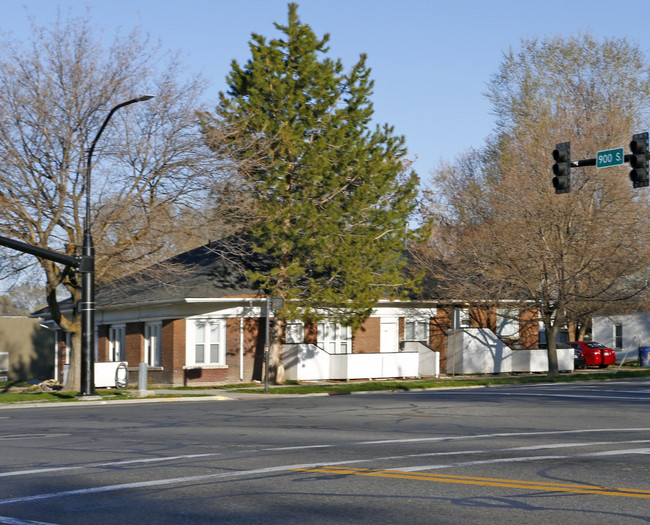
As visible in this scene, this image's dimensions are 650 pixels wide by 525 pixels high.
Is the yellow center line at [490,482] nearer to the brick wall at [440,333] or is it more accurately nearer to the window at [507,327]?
the brick wall at [440,333]

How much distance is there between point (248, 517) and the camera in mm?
7773

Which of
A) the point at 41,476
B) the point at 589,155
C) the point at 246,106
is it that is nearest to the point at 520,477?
the point at 41,476

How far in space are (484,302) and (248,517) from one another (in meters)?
32.3

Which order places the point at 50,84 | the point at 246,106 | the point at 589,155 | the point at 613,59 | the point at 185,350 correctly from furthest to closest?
the point at 613,59 < the point at 589,155 < the point at 185,350 < the point at 246,106 < the point at 50,84

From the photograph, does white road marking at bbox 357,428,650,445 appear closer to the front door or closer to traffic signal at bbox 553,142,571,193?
traffic signal at bbox 553,142,571,193

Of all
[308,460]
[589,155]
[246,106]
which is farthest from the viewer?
[589,155]

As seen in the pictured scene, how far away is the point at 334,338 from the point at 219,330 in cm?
582

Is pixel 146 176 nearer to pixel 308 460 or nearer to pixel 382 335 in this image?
pixel 382 335

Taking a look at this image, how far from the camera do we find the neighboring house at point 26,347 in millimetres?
54156

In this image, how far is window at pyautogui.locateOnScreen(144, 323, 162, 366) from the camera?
117ft

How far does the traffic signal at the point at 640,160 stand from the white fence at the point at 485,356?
2178cm

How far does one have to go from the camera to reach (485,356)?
1630 inches

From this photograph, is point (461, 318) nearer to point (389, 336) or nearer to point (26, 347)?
point (389, 336)

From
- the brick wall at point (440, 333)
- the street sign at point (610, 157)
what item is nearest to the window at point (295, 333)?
the brick wall at point (440, 333)
